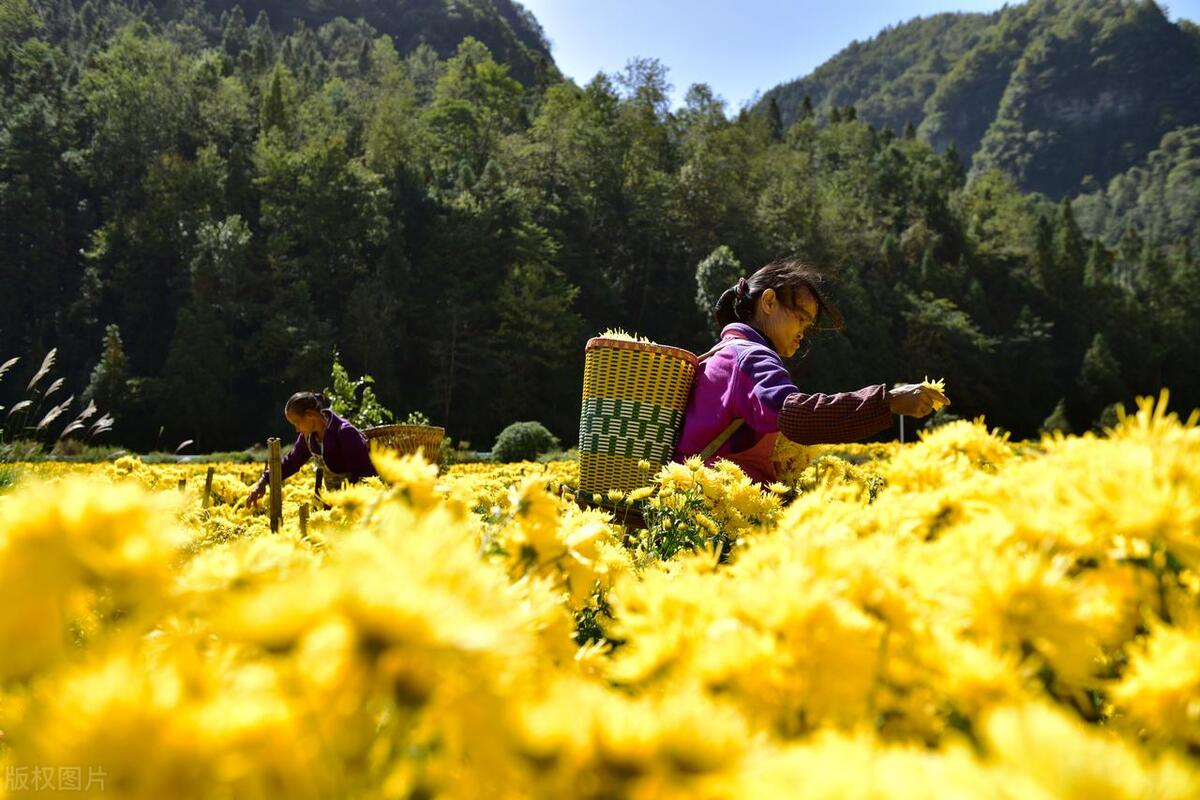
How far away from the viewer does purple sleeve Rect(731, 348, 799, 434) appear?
273cm

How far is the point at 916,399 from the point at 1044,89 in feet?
513

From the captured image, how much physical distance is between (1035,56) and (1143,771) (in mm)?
161345

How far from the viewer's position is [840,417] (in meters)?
2.42

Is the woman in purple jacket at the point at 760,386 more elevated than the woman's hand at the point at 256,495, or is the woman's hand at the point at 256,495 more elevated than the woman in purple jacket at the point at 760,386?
the woman in purple jacket at the point at 760,386

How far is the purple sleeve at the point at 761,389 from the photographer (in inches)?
107

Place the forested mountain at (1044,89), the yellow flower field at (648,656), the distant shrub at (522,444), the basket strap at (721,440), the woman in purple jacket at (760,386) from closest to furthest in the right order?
the yellow flower field at (648,656)
the woman in purple jacket at (760,386)
the basket strap at (721,440)
the distant shrub at (522,444)
the forested mountain at (1044,89)

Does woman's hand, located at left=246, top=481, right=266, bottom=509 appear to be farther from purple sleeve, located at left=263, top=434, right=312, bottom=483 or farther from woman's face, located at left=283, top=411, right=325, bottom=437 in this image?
purple sleeve, located at left=263, top=434, right=312, bottom=483

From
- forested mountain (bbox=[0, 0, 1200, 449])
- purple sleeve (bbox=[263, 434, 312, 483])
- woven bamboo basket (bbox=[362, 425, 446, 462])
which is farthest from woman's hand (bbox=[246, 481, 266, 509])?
forested mountain (bbox=[0, 0, 1200, 449])

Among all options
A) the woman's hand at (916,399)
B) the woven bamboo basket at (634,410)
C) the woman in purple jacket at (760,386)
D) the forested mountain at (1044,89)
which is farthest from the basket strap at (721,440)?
the forested mountain at (1044,89)

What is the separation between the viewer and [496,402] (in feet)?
98.7

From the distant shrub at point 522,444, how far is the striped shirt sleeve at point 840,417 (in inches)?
463

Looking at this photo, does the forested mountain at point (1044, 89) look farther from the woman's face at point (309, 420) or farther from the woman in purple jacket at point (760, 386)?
the woman in purple jacket at point (760, 386)

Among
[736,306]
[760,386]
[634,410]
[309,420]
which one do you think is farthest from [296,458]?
[760,386]

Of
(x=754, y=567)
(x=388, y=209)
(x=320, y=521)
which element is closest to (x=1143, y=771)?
(x=754, y=567)
